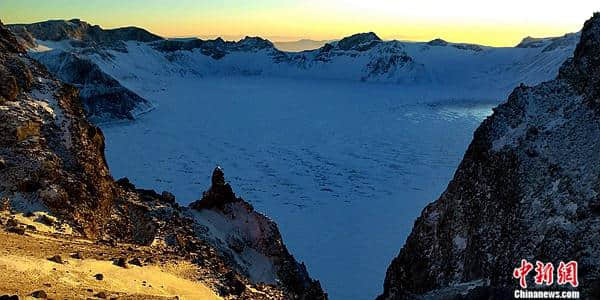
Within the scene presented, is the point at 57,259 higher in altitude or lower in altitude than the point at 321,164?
higher

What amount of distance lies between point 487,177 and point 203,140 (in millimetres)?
73083

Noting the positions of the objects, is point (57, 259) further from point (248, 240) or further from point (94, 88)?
point (94, 88)

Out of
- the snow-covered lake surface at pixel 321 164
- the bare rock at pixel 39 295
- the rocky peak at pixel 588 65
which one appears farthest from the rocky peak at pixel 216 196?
the bare rock at pixel 39 295

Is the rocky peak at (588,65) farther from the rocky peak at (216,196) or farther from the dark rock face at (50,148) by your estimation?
the dark rock face at (50,148)

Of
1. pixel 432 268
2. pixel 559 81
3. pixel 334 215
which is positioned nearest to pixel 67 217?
pixel 432 268

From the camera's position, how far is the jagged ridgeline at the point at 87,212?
1923cm

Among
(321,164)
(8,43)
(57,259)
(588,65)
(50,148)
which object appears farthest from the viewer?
(321,164)

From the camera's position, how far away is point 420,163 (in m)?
74.4

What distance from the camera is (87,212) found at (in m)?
22.8

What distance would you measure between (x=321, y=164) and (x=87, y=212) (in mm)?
52201

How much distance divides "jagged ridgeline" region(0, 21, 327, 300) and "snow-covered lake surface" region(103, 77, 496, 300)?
349 inches

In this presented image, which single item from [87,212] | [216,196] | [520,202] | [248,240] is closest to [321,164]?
[216,196]

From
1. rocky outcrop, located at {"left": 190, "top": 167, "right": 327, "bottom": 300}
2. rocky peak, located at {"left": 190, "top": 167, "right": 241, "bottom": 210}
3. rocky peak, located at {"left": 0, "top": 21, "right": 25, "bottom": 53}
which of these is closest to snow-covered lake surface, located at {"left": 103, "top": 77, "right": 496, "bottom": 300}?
rocky outcrop, located at {"left": 190, "top": 167, "right": 327, "bottom": 300}

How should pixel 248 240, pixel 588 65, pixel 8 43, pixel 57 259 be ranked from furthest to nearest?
pixel 248 240
pixel 8 43
pixel 588 65
pixel 57 259
